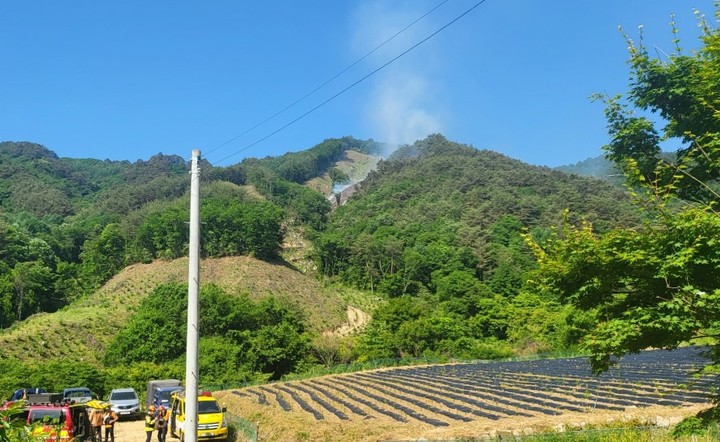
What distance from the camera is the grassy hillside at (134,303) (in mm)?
64062

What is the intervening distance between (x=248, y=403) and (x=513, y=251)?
86812mm

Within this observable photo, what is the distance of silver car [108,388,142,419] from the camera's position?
29906mm

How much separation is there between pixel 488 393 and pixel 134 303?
70893 millimetres

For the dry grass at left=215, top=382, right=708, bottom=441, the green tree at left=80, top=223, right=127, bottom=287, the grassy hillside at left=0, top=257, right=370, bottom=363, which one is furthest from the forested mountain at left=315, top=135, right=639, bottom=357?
the green tree at left=80, top=223, right=127, bottom=287

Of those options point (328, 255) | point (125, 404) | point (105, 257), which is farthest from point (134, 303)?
point (125, 404)

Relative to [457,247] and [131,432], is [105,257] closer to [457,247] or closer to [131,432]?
[457,247]

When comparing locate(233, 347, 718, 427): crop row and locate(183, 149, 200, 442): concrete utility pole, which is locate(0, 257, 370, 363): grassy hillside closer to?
locate(233, 347, 718, 427): crop row

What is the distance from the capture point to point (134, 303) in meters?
86.0

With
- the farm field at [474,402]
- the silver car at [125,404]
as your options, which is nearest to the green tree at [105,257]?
the farm field at [474,402]

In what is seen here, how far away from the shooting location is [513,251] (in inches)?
4247

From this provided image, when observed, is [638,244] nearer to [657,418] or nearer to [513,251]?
[657,418]

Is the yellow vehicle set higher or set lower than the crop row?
higher

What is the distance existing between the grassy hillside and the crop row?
38.5 meters

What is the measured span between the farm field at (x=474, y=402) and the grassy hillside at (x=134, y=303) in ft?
127
